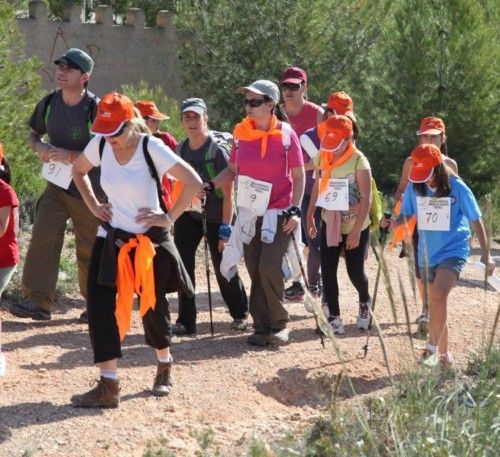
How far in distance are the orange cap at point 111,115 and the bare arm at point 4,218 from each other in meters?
0.98

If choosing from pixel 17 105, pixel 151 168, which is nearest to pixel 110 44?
pixel 17 105

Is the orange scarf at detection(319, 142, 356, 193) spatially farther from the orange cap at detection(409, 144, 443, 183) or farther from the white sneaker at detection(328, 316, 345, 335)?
the orange cap at detection(409, 144, 443, 183)

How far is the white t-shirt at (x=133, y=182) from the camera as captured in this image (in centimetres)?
716

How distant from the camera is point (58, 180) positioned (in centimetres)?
923

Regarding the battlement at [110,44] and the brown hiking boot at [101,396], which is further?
the battlement at [110,44]

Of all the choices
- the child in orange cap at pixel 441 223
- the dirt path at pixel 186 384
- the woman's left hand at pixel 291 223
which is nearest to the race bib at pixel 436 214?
the child in orange cap at pixel 441 223

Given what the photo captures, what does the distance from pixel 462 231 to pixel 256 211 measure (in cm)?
148

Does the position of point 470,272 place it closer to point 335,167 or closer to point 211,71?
point 335,167

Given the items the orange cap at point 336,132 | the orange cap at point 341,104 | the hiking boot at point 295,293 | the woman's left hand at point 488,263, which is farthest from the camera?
the hiking boot at point 295,293

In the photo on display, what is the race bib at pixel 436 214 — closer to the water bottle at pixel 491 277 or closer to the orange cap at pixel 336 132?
→ the water bottle at pixel 491 277

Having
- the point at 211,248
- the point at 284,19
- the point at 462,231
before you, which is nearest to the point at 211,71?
the point at 284,19

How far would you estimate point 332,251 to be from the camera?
375 inches

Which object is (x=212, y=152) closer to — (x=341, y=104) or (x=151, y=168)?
(x=341, y=104)

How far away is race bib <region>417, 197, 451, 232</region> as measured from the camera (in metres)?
8.32
